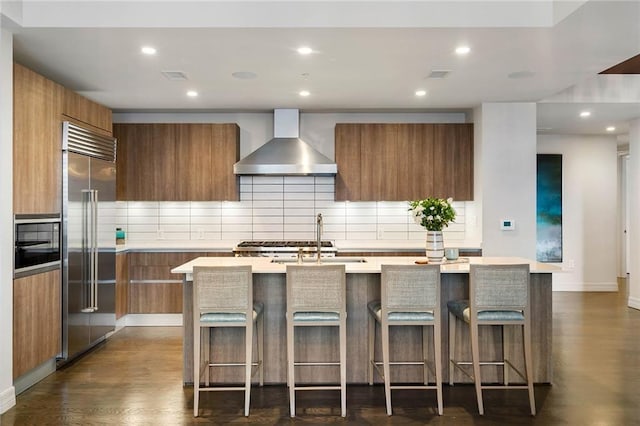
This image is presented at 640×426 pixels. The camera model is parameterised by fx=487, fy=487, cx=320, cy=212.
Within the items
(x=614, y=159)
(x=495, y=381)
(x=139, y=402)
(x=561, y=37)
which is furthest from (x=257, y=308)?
(x=614, y=159)

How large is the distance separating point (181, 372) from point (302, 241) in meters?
2.45

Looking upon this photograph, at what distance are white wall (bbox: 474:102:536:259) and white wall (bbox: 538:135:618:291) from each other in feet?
8.00

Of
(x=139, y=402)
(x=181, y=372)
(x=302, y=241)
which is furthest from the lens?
(x=302, y=241)

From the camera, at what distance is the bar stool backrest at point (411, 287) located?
3285 mm

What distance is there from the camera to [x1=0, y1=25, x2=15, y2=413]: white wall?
Answer: 10.7ft

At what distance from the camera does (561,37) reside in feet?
11.4

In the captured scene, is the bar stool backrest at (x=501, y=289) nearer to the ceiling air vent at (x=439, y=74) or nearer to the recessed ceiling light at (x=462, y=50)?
the recessed ceiling light at (x=462, y=50)

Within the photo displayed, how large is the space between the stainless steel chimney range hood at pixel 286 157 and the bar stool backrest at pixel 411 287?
2.62 metres

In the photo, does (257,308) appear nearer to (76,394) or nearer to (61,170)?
(76,394)

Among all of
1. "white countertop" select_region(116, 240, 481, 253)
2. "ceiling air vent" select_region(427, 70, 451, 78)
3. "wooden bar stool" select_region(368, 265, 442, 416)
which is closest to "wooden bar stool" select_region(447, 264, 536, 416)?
"wooden bar stool" select_region(368, 265, 442, 416)

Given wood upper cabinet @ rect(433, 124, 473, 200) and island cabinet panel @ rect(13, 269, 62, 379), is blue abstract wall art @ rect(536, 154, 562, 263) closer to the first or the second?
wood upper cabinet @ rect(433, 124, 473, 200)

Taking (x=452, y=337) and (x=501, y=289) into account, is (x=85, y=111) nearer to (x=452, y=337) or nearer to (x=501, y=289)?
(x=452, y=337)

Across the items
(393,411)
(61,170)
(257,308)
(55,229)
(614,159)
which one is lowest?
(393,411)

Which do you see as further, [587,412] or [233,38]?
[233,38]
